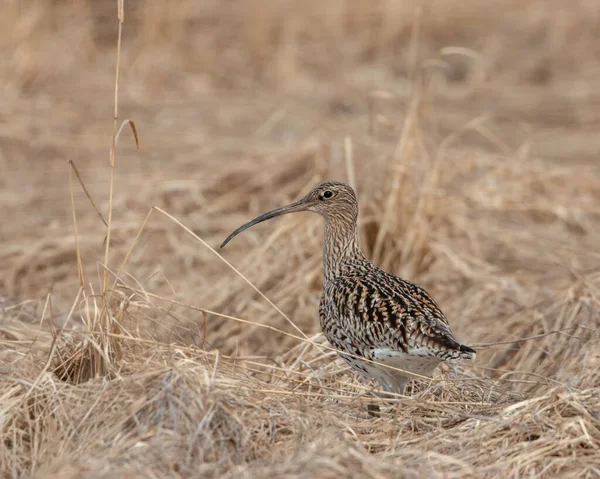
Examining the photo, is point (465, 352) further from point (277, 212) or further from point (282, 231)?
point (282, 231)

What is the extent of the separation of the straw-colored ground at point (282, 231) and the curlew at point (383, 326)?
0.16 meters

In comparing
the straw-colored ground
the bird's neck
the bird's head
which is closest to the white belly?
the straw-colored ground

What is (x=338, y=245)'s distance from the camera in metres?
5.98

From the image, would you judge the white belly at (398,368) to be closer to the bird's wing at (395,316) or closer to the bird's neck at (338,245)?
the bird's wing at (395,316)

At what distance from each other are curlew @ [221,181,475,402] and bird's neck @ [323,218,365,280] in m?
0.02

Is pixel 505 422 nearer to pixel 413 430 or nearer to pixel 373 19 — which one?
pixel 413 430

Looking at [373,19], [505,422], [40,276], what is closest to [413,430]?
[505,422]

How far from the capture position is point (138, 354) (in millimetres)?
4871

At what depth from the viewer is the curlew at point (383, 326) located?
475cm

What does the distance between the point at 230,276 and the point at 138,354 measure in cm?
318

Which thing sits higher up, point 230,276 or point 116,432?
point 116,432

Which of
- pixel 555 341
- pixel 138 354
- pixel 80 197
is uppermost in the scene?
pixel 138 354

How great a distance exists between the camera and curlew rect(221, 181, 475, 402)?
475 centimetres

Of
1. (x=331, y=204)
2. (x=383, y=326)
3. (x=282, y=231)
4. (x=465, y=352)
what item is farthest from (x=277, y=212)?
(x=282, y=231)
